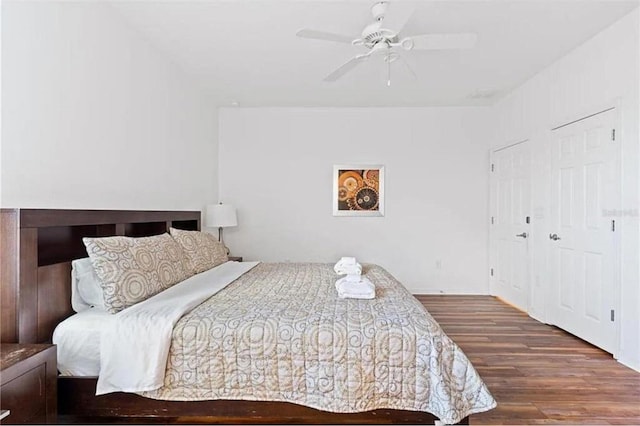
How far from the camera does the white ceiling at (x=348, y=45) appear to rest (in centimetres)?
261

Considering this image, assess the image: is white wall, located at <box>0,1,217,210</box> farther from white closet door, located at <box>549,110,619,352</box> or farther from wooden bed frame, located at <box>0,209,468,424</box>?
white closet door, located at <box>549,110,619,352</box>

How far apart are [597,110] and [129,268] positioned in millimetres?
3656

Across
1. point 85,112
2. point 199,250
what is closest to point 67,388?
point 199,250

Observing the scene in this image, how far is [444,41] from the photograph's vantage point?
2426 millimetres

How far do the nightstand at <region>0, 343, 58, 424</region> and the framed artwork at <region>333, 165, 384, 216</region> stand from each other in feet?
12.6

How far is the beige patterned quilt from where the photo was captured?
5.48 ft

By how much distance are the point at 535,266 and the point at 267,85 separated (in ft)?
11.6

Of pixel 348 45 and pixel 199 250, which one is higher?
pixel 348 45

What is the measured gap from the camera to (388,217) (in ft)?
16.8

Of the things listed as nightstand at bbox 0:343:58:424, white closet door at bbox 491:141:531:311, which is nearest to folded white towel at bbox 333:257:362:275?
nightstand at bbox 0:343:58:424

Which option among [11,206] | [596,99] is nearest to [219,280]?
[11,206]

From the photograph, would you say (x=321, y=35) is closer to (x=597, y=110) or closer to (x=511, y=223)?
(x=597, y=110)

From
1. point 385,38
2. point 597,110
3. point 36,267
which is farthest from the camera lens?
point 597,110

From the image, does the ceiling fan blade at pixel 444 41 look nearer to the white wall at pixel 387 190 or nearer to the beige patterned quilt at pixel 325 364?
the beige patterned quilt at pixel 325 364
